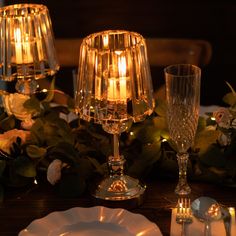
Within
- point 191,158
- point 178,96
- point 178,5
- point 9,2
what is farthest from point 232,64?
point 178,96

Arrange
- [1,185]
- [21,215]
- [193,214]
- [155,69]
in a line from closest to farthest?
[193,214]
[21,215]
[1,185]
[155,69]

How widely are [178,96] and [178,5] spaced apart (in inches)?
68.4

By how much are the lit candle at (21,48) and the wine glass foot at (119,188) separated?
437 millimetres

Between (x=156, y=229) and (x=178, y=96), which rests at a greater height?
(x=178, y=96)

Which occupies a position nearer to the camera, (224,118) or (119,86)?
(119,86)

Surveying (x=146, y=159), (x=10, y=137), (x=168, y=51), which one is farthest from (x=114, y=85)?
(x=168, y=51)

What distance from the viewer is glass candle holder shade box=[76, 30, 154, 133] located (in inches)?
52.4

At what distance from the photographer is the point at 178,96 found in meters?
1.33

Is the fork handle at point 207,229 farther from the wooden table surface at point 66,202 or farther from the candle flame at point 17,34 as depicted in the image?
the candle flame at point 17,34

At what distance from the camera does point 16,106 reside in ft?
5.37

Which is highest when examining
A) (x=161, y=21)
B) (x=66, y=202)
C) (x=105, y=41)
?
(x=105, y=41)

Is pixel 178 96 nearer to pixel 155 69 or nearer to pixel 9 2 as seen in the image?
pixel 155 69

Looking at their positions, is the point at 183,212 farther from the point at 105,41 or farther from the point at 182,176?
the point at 105,41

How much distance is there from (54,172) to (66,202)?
75 millimetres
